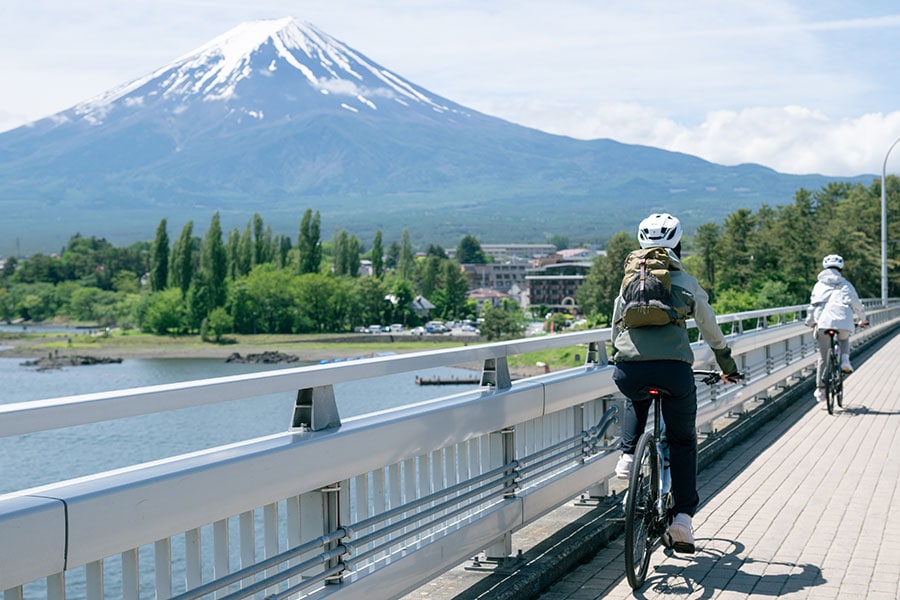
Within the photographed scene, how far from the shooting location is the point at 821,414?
55.2ft

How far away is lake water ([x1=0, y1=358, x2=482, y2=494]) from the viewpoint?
52.2 metres

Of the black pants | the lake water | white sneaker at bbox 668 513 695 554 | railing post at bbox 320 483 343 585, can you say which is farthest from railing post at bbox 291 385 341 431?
the lake water

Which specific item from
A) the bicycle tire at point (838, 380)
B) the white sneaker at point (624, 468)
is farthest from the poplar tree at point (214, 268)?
the white sneaker at point (624, 468)

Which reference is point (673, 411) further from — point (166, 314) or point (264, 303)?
point (166, 314)

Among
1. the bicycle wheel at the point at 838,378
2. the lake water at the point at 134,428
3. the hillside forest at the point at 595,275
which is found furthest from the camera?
the hillside forest at the point at 595,275

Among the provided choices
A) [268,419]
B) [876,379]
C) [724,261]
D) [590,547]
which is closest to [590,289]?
[724,261]

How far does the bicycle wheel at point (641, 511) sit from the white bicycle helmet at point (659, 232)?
111 centimetres

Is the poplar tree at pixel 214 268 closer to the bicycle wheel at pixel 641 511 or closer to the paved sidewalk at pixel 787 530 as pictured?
the paved sidewalk at pixel 787 530

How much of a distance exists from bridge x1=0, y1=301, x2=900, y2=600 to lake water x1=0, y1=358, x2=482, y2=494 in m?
17.8

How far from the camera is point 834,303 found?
17.2 metres

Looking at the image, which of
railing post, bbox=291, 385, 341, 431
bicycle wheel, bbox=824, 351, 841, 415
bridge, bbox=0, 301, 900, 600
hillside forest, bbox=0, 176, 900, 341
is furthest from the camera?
hillside forest, bbox=0, 176, 900, 341

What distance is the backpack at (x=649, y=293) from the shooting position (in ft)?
22.7

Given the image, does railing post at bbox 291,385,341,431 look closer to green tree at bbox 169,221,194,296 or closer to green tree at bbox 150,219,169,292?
green tree at bbox 169,221,194,296

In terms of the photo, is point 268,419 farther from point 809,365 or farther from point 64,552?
point 64,552
